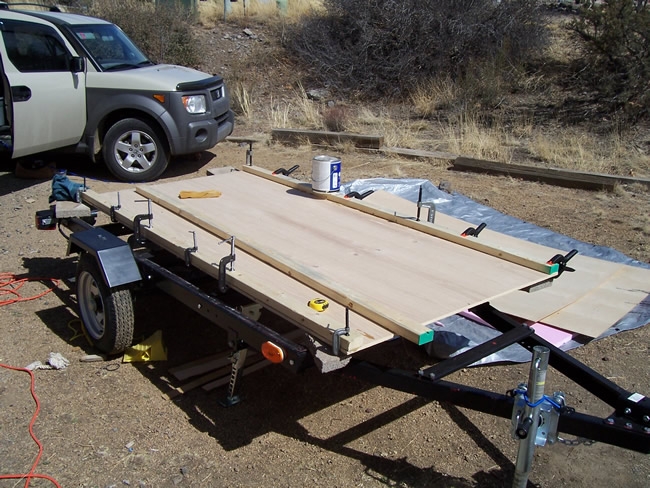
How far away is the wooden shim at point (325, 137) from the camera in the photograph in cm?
946

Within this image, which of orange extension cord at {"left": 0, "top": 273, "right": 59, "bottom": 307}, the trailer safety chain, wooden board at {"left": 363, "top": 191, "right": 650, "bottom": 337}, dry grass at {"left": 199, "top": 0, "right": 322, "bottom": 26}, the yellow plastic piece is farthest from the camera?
dry grass at {"left": 199, "top": 0, "right": 322, "bottom": 26}

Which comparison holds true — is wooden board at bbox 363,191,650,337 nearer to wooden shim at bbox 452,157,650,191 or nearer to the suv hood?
wooden shim at bbox 452,157,650,191

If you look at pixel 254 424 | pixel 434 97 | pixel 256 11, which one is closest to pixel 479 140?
pixel 434 97

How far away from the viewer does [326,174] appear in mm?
4707

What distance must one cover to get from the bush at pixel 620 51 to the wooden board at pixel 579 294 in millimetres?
6496

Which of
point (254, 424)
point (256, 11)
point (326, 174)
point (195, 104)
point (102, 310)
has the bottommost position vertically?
point (254, 424)

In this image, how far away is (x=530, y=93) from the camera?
42.4ft

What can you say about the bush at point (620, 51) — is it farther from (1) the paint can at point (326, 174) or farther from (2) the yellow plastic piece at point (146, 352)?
(2) the yellow plastic piece at point (146, 352)

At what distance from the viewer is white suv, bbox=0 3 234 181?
7.57m

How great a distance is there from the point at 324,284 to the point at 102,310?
1798mm

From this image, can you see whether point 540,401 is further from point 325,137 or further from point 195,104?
point 325,137

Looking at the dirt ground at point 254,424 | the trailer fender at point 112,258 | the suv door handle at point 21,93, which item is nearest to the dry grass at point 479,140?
the dirt ground at point 254,424

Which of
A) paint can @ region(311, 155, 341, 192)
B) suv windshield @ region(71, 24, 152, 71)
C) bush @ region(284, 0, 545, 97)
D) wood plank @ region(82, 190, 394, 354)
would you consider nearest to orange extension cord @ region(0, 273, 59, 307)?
wood plank @ region(82, 190, 394, 354)

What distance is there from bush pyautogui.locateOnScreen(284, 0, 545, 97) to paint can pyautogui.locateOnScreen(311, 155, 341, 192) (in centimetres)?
949
